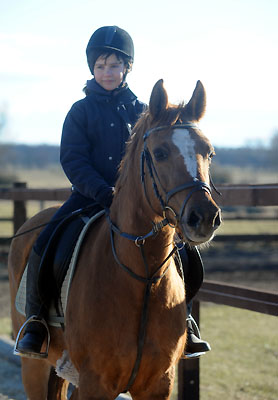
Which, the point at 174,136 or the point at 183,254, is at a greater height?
the point at 174,136

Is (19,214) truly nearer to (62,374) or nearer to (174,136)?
(62,374)

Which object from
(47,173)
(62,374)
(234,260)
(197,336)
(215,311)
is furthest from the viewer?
(47,173)

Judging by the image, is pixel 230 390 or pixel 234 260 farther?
pixel 234 260

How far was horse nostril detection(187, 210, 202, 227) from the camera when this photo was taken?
271cm

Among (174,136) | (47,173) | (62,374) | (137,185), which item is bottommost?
(47,173)

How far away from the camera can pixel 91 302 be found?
3.40 m

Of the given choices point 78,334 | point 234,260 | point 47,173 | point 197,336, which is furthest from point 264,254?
point 47,173

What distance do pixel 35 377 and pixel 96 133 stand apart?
86.3 inches

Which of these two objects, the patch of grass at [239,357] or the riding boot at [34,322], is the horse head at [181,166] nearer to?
the riding boot at [34,322]

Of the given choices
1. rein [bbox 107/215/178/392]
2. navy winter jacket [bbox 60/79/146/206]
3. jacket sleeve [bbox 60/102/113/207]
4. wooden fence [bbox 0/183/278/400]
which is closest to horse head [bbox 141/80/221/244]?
rein [bbox 107/215/178/392]

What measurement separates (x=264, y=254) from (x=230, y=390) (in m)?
10.0

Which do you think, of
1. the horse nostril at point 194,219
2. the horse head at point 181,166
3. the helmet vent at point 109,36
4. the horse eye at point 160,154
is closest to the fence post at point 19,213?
the helmet vent at point 109,36

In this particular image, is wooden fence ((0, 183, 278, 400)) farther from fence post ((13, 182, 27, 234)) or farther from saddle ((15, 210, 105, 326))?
fence post ((13, 182, 27, 234))

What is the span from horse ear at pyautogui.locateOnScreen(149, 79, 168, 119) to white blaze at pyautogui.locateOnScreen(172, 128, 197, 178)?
0.20 meters
